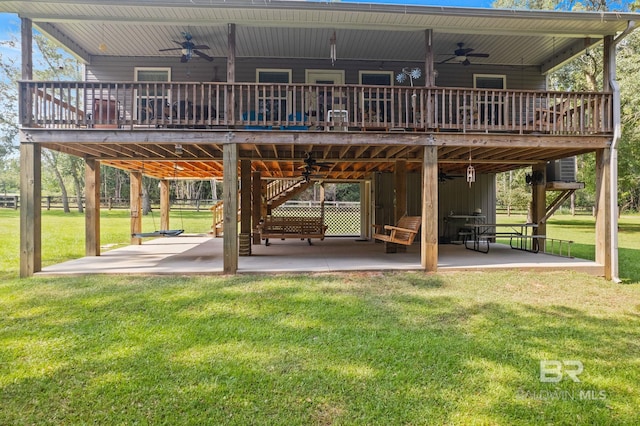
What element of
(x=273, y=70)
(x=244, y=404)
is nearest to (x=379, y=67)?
(x=273, y=70)

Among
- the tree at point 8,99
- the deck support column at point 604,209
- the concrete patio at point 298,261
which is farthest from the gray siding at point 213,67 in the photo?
the tree at point 8,99

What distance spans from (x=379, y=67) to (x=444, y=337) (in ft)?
27.0

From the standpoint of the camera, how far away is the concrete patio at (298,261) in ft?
23.6

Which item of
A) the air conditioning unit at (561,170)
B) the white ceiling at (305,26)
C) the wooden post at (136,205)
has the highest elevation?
the white ceiling at (305,26)

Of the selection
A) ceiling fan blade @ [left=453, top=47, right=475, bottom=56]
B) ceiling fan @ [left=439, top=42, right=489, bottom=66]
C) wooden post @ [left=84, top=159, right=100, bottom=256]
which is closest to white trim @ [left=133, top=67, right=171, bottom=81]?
wooden post @ [left=84, top=159, right=100, bottom=256]

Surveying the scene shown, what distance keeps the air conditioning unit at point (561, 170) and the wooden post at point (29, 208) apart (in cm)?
1234

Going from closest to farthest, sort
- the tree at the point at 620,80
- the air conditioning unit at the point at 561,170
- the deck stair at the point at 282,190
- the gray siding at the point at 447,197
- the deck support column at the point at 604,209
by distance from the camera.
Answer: the deck support column at the point at 604,209, the air conditioning unit at the point at 561,170, the gray siding at the point at 447,197, the deck stair at the point at 282,190, the tree at the point at 620,80

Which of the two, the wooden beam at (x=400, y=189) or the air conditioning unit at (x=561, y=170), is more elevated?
the air conditioning unit at (x=561, y=170)

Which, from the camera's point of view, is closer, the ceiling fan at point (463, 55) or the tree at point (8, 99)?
the ceiling fan at point (463, 55)

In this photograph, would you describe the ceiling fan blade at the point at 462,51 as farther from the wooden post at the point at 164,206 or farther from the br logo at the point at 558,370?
the wooden post at the point at 164,206

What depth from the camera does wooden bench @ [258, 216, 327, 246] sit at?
10041 mm

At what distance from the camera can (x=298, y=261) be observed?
8.26 metres

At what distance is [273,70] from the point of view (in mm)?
9805

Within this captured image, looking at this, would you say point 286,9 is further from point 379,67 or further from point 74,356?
point 74,356
